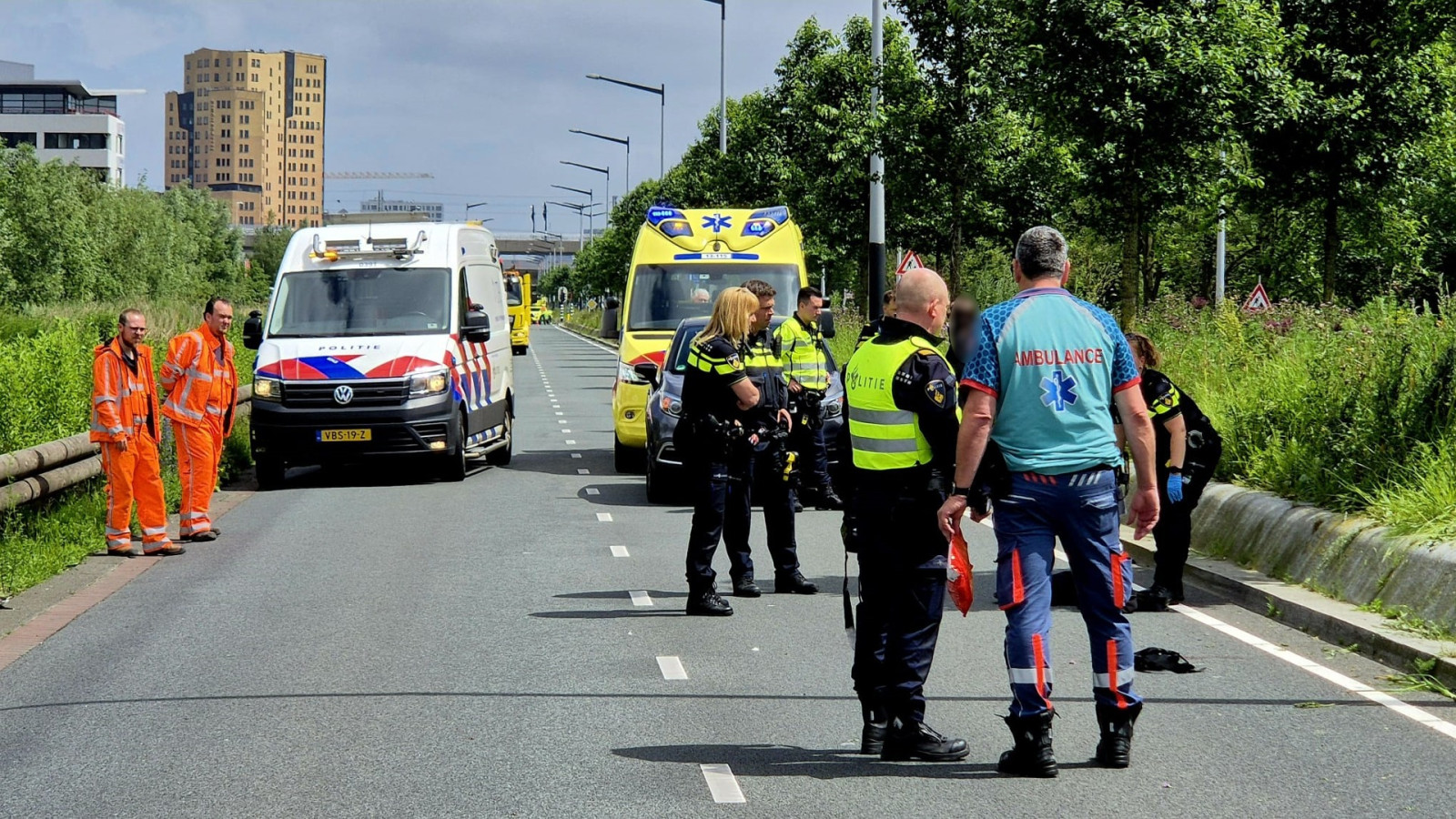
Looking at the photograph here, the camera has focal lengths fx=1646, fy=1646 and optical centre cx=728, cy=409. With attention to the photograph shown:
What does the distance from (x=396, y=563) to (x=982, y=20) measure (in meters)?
15.3

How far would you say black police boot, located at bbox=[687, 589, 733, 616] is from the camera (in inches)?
356

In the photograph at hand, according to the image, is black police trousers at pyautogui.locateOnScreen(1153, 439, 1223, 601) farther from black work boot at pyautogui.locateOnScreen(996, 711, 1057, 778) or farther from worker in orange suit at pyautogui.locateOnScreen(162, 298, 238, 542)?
worker in orange suit at pyautogui.locateOnScreen(162, 298, 238, 542)

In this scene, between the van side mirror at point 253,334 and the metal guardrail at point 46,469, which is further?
the van side mirror at point 253,334

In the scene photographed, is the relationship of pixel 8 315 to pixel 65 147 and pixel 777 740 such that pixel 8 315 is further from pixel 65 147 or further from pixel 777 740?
pixel 65 147

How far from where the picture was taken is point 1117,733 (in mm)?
5805

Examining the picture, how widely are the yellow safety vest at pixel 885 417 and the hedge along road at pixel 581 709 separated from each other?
1.10 m

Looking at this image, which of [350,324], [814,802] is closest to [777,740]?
[814,802]

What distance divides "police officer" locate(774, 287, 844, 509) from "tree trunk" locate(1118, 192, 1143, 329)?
308 inches

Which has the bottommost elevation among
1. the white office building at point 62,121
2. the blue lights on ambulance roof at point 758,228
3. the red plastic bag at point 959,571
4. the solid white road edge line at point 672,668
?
the solid white road edge line at point 672,668

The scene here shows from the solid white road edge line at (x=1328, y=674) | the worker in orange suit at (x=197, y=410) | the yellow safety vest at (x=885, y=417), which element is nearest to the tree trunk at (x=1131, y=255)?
the solid white road edge line at (x=1328, y=674)

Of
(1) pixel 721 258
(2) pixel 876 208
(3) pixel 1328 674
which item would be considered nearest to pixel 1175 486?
(3) pixel 1328 674

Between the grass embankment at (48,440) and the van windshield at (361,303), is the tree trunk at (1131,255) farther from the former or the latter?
the grass embankment at (48,440)

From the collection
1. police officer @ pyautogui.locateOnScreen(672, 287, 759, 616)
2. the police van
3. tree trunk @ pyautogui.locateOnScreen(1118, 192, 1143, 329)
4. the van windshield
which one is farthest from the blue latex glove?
tree trunk @ pyautogui.locateOnScreen(1118, 192, 1143, 329)

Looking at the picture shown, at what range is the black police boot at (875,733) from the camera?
604cm
